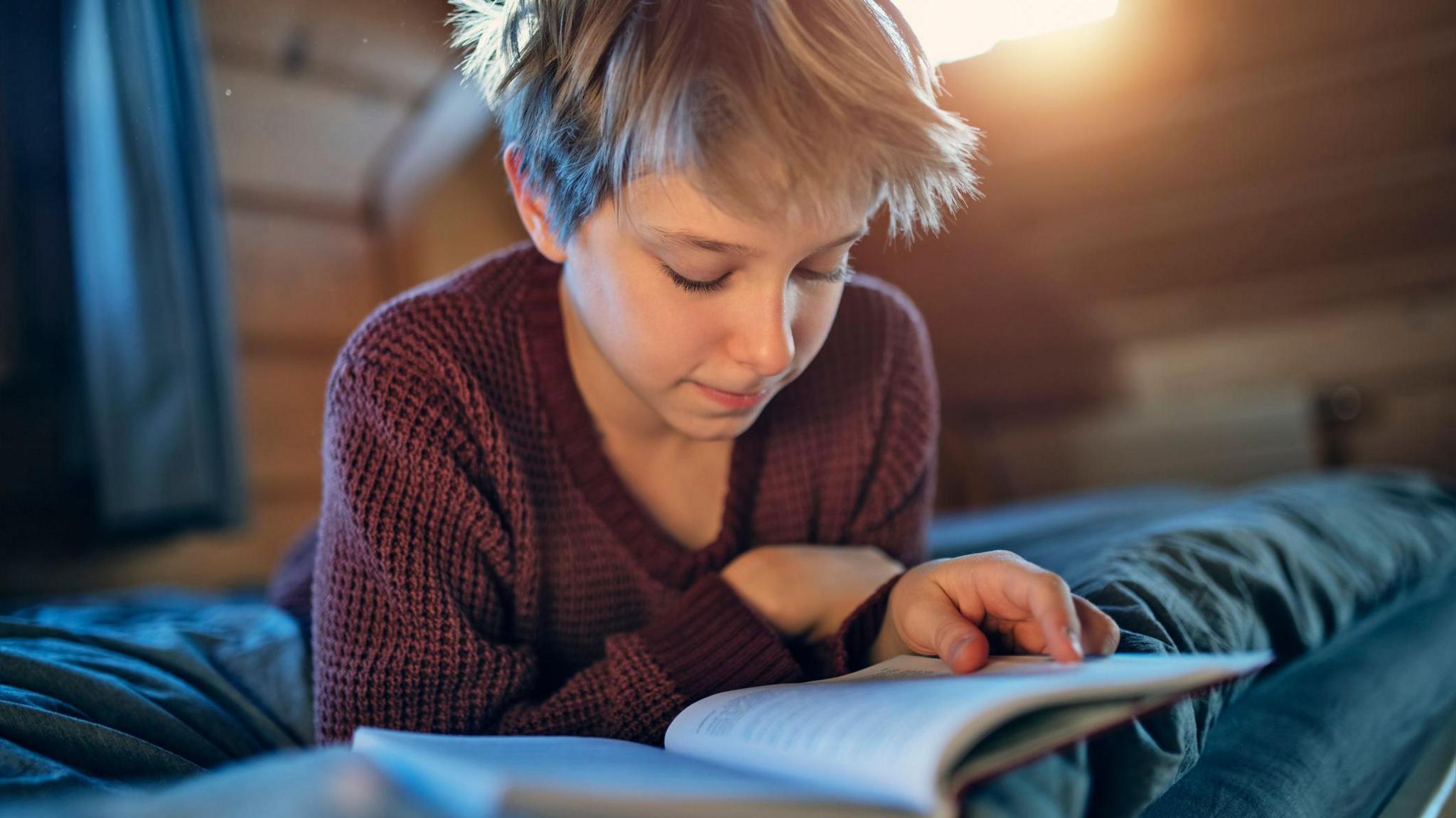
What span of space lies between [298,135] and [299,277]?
326 millimetres

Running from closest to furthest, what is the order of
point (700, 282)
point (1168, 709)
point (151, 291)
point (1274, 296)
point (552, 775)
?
point (552, 775)
point (1168, 709)
point (700, 282)
point (151, 291)
point (1274, 296)

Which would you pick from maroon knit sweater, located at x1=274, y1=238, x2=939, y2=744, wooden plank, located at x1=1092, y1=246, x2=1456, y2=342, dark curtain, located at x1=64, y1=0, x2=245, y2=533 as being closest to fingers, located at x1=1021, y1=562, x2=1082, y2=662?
maroon knit sweater, located at x1=274, y1=238, x2=939, y2=744

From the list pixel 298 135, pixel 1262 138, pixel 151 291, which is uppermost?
pixel 298 135

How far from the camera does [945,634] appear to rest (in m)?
0.57

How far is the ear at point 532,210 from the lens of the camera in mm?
710

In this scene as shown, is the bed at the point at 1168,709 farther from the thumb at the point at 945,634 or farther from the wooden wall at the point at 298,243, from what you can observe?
the wooden wall at the point at 298,243

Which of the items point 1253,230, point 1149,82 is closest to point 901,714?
point 1149,82

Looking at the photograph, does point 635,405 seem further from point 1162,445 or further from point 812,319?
point 1162,445

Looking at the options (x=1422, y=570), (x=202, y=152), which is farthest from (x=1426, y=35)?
(x=202, y=152)

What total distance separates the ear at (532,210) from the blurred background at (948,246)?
12 cm

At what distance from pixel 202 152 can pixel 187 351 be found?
0.25m

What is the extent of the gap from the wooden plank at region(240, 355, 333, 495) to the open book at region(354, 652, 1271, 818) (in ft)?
5.25

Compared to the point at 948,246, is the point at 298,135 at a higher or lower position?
higher

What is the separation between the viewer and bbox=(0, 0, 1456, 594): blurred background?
126 cm
